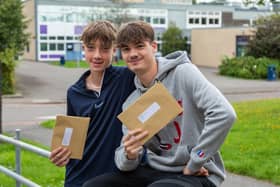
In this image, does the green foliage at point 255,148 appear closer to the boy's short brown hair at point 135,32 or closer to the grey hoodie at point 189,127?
the grey hoodie at point 189,127

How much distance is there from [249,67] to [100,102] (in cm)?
3353

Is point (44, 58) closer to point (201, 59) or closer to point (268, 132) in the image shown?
point (201, 59)

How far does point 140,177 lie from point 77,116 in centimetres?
61

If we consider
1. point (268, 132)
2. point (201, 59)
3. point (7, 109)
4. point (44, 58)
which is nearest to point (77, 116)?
point (268, 132)

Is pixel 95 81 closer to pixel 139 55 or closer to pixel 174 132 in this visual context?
pixel 139 55

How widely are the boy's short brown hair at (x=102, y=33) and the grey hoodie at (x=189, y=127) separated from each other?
0.31 meters

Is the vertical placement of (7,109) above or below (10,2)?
below

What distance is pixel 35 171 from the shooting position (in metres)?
7.71

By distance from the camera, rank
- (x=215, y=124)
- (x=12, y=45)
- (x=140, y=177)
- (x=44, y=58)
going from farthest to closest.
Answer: (x=44, y=58) < (x=12, y=45) < (x=140, y=177) < (x=215, y=124)

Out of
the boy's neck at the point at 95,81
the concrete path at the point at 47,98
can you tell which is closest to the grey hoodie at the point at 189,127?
the boy's neck at the point at 95,81

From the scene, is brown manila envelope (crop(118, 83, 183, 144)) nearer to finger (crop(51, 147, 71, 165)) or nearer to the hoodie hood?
the hoodie hood

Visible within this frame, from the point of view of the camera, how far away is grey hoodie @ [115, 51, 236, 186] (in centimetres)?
280

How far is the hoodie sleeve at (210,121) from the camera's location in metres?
2.78

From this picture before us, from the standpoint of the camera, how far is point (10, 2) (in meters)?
27.6
